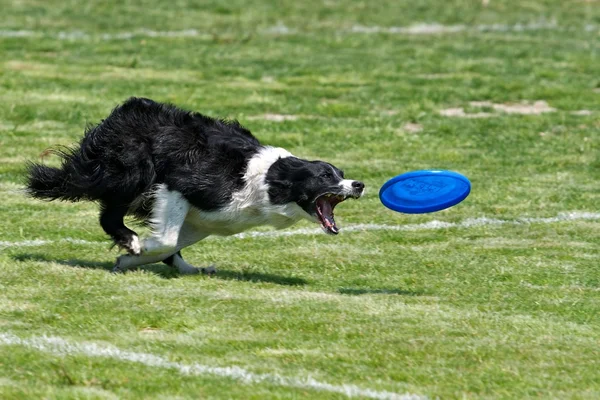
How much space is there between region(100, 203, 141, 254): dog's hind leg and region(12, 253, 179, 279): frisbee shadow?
11.5 inches

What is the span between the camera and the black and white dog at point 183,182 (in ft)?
27.1

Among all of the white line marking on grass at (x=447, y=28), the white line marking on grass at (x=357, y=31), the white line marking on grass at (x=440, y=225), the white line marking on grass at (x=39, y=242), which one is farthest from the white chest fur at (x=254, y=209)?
the white line marking on grass at (x=447, y=28)

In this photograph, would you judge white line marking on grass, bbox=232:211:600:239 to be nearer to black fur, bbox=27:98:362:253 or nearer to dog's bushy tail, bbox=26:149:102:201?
black fur, bbox=27:98:362:253

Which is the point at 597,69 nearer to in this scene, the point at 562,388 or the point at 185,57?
the point at 185,57

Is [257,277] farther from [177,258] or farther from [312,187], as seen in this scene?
[312,187]

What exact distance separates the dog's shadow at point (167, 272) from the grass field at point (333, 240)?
0.9 inches

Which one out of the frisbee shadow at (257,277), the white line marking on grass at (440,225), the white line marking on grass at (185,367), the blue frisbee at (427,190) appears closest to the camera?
the white line marking on grass at (185,367)

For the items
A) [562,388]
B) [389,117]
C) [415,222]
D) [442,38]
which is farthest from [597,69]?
[562,388]

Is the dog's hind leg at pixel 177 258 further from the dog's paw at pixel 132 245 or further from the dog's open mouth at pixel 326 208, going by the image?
the dog's open mouth at pixel 326 208

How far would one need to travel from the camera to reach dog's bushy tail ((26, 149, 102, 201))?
27.9 feet

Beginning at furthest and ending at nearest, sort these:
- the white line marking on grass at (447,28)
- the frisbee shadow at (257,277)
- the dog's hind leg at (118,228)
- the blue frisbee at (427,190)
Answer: the white line marking on grass at (447,28)
the blue frisbee at (427,190)
the frisbee shadow at (257,277)
the dog's hind leg at (118,228)

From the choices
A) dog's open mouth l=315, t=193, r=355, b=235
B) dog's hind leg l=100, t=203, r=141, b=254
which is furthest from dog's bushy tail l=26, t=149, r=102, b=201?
dog's open mouth l=315, t=193, r=355, b=235

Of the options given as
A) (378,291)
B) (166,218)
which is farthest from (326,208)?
(166,218)

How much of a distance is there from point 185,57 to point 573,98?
639cm
